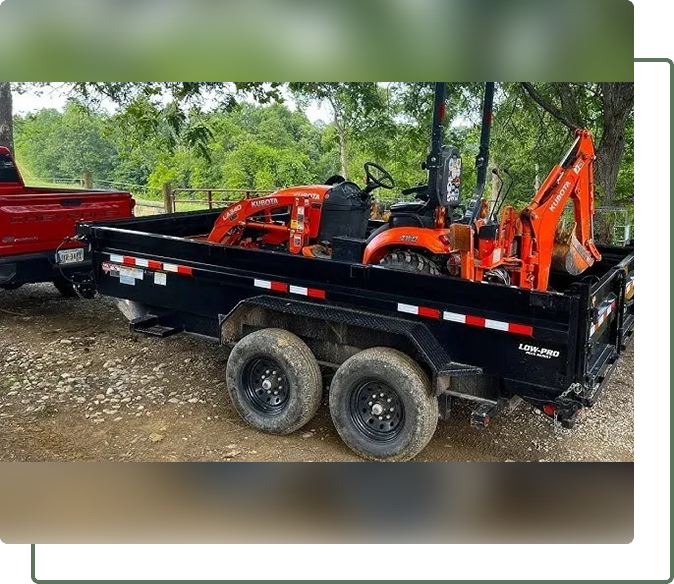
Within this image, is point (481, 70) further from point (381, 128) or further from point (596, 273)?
point (381, 128)

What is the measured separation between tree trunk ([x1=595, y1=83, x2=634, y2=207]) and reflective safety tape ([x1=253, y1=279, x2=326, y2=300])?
12.8 feet

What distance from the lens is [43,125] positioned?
20734 millimetres

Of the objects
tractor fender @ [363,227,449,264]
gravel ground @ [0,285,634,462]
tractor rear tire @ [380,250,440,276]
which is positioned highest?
tractor fender @ [363,227,449,264]

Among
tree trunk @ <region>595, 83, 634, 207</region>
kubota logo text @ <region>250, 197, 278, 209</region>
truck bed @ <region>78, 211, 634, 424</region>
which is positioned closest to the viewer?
truck bed @ <region>78, 211, 634, 424</region>

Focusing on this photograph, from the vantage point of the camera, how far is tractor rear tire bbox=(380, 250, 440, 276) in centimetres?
468

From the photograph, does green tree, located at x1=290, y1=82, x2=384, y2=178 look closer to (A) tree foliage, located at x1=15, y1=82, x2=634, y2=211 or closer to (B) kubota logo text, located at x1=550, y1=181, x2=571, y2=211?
(A) tree foliage, located at x1=15, y1=82, x2=634, y2=211

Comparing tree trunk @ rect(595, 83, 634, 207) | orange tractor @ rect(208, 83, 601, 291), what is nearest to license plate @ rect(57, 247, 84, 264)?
orange tractor @ rect(208, 83, 601, 291)

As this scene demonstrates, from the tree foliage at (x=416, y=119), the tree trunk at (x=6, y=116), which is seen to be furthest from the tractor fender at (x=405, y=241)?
the tree trunk at (x=6, y=116)

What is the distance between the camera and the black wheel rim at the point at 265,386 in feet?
15.1

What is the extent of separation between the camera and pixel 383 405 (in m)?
4.21

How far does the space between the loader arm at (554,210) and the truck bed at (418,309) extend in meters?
0.26

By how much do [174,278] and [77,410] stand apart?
3.91 feet

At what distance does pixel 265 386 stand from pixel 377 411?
33.5 inches
